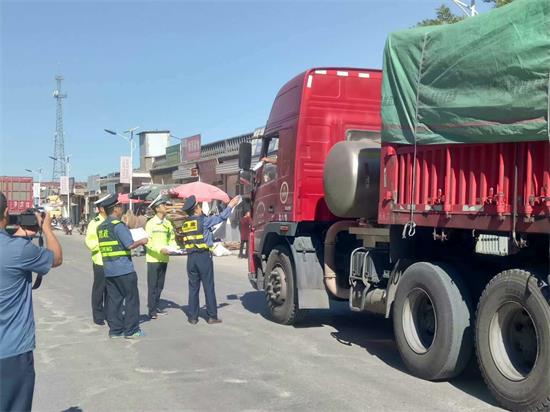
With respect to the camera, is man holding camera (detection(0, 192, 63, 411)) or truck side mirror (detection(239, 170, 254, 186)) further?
truck side mirror (detection(239, 170, 254, 186))

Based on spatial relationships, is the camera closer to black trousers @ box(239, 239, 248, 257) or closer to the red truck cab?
the red truck cab

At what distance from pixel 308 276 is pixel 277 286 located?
0.73 meters

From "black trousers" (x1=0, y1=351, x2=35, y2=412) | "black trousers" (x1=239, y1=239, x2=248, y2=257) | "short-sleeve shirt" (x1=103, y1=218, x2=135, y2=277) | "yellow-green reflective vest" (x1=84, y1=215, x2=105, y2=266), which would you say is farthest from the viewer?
"black trousers" (x1=239, y1=239, x2=248, y2=257)

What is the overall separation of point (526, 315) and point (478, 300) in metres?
0.65

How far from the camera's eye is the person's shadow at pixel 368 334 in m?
5.49

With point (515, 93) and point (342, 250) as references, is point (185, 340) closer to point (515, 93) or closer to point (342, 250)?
point (342, 250)

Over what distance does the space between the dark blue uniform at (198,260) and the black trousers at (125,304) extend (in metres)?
1.10

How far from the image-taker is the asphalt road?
16.4ft

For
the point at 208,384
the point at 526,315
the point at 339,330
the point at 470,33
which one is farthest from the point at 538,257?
the point at 339,330

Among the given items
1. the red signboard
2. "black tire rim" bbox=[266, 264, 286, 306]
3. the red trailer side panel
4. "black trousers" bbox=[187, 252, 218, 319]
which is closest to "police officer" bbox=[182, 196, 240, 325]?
"black trousers" bbox=[187, 252, 218, 319]

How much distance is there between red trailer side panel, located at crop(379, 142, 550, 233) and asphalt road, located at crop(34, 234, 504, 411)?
5.14ft

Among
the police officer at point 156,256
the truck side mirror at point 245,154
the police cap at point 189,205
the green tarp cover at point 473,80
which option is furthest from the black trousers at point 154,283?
the green tarp cover at point 473,80

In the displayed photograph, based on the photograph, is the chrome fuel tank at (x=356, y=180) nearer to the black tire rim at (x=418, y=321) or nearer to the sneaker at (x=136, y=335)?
the black tire rim at (x=418, y=321)

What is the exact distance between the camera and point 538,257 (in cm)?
468
